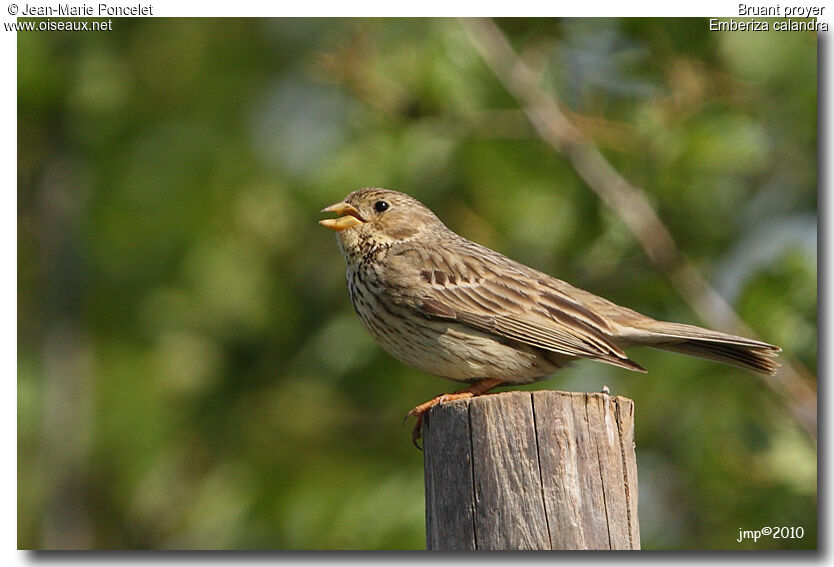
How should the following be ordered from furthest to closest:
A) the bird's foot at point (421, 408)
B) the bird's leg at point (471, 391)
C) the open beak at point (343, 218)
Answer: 1. the open beak at point (343, 218)
2. the bird's leg at point (471, 391)
3. the bird's foot at point (421, 408)

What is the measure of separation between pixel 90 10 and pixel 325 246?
12.2 feet

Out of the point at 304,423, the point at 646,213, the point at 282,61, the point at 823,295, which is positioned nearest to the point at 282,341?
the point at 304,423

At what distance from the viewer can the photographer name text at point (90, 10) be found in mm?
7473

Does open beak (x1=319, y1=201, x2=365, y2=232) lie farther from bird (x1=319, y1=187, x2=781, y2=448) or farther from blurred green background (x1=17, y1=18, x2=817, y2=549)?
blurred green background (x1=17, y1=18, x2=817, y2=549)

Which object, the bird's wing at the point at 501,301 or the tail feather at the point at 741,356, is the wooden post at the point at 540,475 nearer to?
the bird's wing at the point at 501,301

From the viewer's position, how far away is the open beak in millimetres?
7324

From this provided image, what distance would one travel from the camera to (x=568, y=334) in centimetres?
652

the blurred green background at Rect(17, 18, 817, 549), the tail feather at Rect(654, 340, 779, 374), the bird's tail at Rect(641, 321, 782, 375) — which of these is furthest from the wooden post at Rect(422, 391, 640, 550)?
the blurred green background at Rect(17, 18, 817, 549)

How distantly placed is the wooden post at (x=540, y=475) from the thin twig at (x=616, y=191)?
3.31m

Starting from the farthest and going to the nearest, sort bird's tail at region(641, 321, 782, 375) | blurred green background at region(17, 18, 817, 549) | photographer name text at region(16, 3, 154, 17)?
blurred green background at region(17, 18, 817, 549) < photographer name text at region(16, 3, 154, 17) < bird's tail at region(641, 321, 782, 375)

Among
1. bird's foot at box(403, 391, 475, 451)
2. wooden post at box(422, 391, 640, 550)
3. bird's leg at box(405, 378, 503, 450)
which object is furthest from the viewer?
bird's leg at box(405, 378, 503, 450)

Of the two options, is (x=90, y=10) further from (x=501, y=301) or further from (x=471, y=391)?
(x=471, y=391)

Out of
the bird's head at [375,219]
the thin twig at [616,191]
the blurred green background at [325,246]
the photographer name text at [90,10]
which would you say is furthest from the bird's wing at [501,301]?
the photographer name text at [90,10]

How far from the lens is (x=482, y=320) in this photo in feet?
21.7
